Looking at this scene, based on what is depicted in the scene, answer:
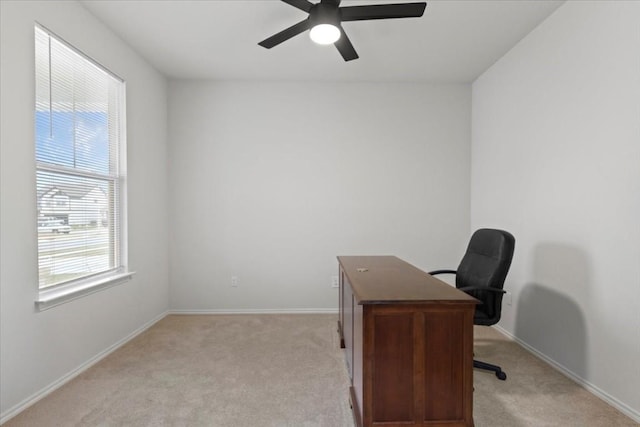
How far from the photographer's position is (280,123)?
12.7 feet

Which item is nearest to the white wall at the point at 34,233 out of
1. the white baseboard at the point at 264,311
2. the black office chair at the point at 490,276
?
the white baseboard at the point at 264,311

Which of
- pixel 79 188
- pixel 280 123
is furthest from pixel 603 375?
pixel 79 188

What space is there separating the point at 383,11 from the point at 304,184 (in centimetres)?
220

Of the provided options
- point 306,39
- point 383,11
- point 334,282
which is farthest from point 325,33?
point 334,282

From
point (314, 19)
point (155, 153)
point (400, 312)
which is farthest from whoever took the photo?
point (155, 153)

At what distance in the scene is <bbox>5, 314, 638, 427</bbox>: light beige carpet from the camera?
190 cm

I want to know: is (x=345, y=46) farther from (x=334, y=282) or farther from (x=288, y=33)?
(x=334, y=282)

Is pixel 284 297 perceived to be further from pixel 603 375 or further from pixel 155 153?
pixel 603 375

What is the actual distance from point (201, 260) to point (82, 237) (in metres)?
1.46

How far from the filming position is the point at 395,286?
1.82 meters

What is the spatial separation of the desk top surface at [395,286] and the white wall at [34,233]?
→ 201 centimetres

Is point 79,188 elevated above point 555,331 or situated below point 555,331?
above

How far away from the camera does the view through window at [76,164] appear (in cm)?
218

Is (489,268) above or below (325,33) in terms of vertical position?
below
